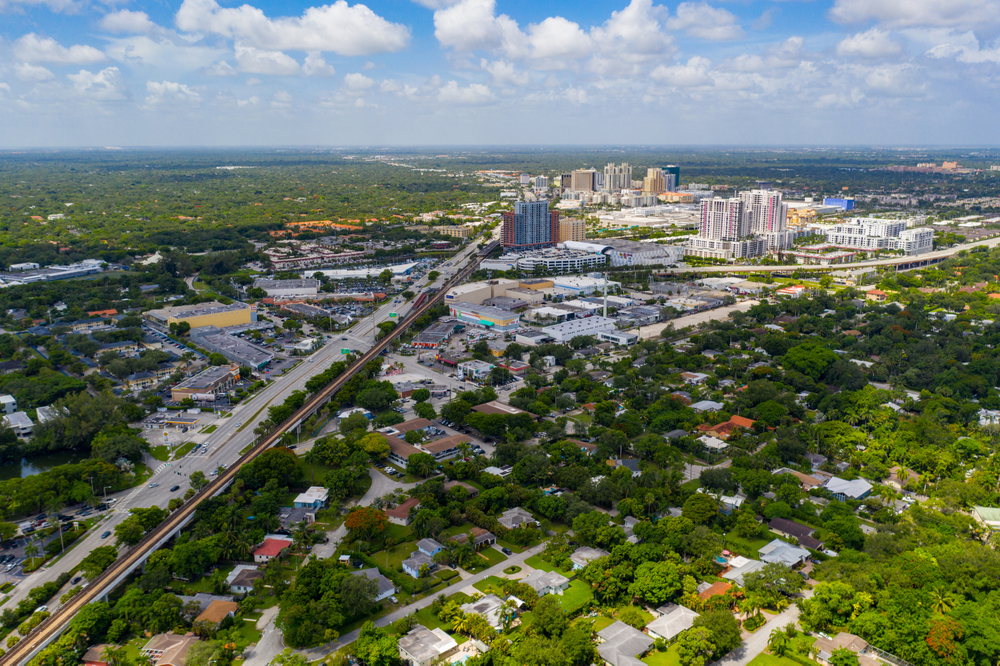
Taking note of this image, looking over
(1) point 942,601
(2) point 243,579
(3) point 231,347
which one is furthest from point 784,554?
(3) point 231,347

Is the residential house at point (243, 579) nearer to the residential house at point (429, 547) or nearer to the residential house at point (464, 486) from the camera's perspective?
the residential house at point (429, 547)

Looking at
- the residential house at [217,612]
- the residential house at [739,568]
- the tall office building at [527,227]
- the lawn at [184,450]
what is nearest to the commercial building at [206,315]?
the lawn at [184,450]

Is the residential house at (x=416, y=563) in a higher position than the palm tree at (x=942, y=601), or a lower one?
lower

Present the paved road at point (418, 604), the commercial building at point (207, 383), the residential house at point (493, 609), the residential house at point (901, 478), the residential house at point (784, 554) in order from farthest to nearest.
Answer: the commercial building at point (207, 383)
the residential house at point (901, 478)
the residential house at point (784, 554)
the residential house at point (493, 609)
the paved road at point (418, 604)

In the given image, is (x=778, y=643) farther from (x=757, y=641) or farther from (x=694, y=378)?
(x=694, y=378)

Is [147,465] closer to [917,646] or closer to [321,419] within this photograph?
[321,419]

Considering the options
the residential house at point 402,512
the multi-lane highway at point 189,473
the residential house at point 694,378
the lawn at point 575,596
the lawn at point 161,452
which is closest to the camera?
the multi-lane highway at point 189,473
